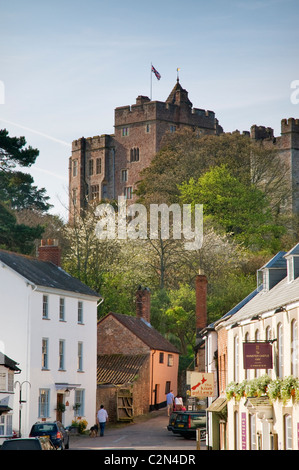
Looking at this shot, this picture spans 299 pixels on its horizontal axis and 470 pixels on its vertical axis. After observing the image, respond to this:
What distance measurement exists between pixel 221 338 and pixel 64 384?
40.9 ft

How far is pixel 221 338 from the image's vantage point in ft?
148

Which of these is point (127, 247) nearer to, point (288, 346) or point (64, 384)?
point (64, 384)

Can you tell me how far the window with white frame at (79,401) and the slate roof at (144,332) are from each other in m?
7.05

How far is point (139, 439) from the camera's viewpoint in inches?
1788

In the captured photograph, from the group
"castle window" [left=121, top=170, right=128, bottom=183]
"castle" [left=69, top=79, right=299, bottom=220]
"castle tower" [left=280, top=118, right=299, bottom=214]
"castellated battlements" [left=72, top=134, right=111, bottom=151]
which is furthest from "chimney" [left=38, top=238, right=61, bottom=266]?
"castellated battlements" [left=72, top=134, right=111, bottom=151]

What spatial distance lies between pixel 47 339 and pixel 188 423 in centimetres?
1055

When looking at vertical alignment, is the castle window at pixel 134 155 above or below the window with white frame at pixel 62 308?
above

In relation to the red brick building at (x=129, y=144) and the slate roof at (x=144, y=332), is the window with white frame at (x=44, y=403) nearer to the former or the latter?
the slate roof at (x=144, y=332)

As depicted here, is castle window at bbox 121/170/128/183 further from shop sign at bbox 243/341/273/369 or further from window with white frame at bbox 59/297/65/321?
shop sign at bbox 243/341/273/369

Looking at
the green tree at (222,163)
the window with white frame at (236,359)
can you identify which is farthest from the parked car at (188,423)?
the green tree at (222,163)

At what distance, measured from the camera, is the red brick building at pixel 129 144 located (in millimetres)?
122562
